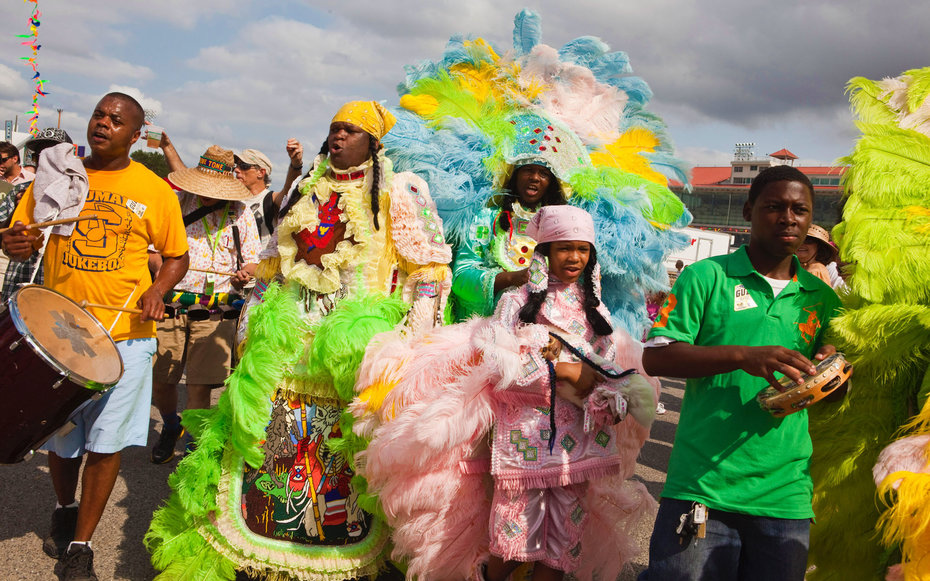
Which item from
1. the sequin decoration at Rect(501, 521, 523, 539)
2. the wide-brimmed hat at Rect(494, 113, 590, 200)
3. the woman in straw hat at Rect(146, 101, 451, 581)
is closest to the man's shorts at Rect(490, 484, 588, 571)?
the sequin decoration at Rect(501, 521, 523, 539)

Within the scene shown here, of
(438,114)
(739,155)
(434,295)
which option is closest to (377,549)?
(434,295)

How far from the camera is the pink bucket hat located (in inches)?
110

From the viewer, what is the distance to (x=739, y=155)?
62.9 meters

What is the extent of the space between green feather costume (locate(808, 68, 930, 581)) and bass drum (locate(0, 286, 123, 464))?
2746 mm

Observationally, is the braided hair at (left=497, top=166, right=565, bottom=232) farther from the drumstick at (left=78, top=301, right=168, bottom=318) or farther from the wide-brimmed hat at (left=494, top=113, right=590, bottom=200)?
the drumstick at (left=78, top=301, right=168, bottom=318)

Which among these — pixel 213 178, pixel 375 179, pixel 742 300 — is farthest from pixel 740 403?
pixel 213 178

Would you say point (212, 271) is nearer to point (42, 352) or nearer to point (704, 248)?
point (42, 352)

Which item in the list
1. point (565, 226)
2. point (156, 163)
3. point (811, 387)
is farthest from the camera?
point (156, 163)

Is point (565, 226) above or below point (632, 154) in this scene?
below

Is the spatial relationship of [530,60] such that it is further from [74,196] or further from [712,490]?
[712,490]

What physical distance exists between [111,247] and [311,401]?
1185mm

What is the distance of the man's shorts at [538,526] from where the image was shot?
8.91ft

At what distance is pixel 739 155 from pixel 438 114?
64693 mm

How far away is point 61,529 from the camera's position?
3496mm
